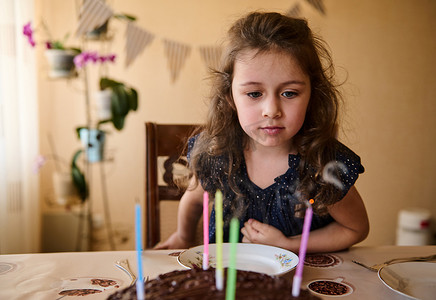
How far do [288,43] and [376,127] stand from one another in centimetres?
98

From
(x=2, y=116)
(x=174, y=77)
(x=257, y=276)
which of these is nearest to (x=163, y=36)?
(x=174, y=77)

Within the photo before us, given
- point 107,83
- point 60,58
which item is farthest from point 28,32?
point 107,83

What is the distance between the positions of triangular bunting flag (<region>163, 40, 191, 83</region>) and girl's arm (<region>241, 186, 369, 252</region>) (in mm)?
1053

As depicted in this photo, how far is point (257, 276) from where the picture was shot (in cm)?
47

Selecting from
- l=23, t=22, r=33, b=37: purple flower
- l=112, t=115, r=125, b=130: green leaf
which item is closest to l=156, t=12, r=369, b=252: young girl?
l=112, t=115, r=125, b=130: green leaf

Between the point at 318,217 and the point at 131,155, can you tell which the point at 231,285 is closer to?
the point at 318,217

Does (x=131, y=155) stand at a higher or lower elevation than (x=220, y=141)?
lower

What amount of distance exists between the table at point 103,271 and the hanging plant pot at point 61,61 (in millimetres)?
1062

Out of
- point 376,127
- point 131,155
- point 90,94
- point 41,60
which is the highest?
point 41,60

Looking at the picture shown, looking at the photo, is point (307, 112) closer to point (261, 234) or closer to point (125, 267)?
point (261, 234)

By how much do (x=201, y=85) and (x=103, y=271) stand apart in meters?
1.23

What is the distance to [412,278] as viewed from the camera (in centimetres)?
61

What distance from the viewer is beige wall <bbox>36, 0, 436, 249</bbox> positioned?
169 centimetres

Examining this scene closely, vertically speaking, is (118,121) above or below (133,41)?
below
